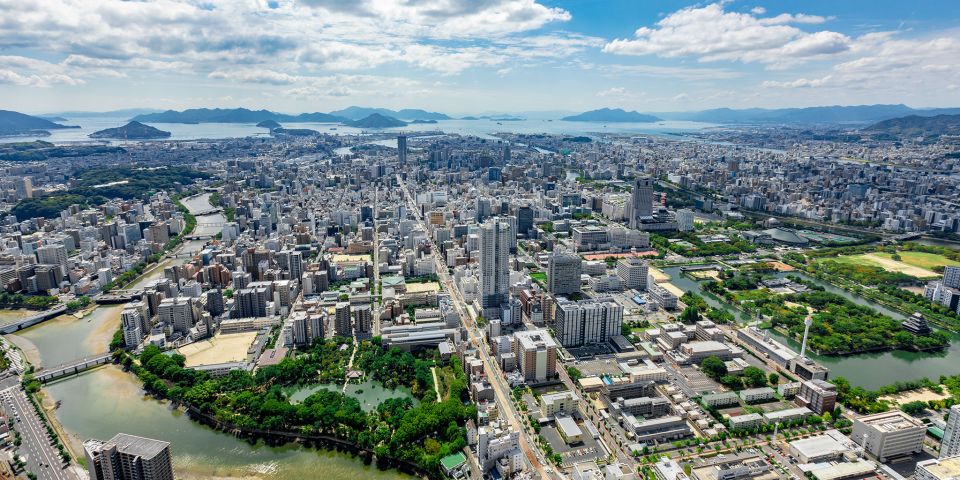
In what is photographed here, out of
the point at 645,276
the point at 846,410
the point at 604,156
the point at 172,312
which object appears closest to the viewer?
the point at 846,410

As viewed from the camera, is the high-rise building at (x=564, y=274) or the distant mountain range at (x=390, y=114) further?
the distant mountain range at (x=390, y=114)

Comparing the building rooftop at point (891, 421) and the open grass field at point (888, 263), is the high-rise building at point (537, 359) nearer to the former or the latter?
the building rooftop at point (891, 421)

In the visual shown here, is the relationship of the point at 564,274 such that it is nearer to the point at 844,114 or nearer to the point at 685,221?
the point at 685,221

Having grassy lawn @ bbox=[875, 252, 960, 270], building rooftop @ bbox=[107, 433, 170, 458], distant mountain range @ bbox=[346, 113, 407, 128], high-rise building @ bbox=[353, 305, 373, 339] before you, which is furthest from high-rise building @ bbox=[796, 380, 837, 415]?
distant mountain range @ bbox=[346, 113, 407, 128]

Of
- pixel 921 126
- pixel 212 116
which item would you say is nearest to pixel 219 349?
pixel 921 126

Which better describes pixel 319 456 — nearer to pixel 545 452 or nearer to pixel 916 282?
pixel 545 452

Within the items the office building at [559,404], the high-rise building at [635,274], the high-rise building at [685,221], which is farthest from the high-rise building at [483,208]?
the office building at [559,404]

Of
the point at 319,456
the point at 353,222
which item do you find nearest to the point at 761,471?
the point at 319,456
